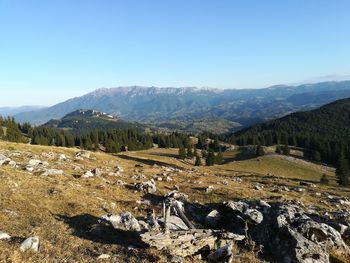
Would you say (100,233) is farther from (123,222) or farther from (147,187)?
(147,187)

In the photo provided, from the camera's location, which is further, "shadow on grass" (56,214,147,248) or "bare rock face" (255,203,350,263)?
"bare rock face" (255,203,350,263)

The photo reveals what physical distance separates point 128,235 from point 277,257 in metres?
8.53

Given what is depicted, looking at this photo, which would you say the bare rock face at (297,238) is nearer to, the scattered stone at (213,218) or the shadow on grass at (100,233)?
the scattered stone at (213,218)

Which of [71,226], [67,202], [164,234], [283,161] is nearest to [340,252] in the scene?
[164,234]

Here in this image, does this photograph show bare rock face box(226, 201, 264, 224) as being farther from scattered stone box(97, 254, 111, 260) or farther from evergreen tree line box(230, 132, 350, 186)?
evergreen tree line box(230, 132, 350, 186)

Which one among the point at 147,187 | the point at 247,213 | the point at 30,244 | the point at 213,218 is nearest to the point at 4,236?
the point at 30,244

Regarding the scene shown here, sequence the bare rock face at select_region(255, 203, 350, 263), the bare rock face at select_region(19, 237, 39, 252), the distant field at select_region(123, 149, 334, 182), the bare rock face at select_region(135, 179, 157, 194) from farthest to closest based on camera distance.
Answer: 1. the distant field at select_region(123, 149, 334, 182)
2. the bare rock face at select_region(135, 179, 157, 194)
3. the bare rock face at select_region(255, 203, 350, 263)
4. the bare rock face at select_region(19, 237, 39, 252)

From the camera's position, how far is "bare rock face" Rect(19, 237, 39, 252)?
16477 mm

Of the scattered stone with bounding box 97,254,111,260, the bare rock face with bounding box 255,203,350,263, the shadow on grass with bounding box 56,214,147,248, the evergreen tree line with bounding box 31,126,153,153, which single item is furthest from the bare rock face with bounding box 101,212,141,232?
the evergreen tree line with bounding box 31,126,153,153

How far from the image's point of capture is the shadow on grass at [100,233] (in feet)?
65.0

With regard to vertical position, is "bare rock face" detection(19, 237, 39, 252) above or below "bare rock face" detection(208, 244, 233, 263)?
above

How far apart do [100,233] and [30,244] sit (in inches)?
185

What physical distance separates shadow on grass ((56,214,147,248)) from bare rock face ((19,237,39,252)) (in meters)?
3.32

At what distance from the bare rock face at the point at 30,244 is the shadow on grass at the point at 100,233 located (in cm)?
332
